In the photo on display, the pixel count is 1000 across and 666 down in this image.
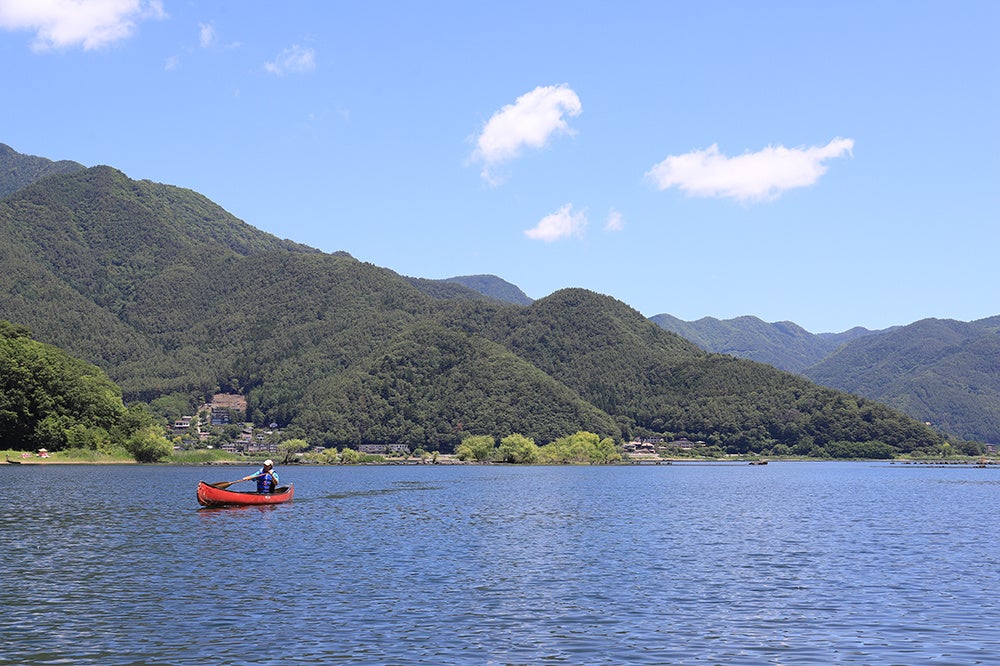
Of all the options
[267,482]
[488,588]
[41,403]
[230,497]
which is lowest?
[488,588]

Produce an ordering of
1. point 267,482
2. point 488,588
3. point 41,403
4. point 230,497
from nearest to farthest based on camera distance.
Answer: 1. point 488,588
2. point 230,497
3. point 267,482
4. point 41,403

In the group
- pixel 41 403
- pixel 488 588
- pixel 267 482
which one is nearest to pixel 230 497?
pixel 267 482

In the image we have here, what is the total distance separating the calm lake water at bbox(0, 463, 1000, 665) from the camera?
100 feet

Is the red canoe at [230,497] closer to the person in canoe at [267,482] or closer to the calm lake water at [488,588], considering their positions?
the person in canoe at [267,482]

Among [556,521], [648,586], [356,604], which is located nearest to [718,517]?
[556,521]

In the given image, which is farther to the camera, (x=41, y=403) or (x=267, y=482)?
(x=41, y=403)

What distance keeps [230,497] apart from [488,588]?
53436mm

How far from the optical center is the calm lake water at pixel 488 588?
3056cm

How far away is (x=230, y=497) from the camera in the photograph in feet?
296

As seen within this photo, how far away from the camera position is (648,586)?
4391 centimetres

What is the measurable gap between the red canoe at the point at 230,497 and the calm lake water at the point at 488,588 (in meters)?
2.21

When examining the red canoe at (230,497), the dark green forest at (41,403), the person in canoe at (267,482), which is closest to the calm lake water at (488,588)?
the red canoe at (230,497)

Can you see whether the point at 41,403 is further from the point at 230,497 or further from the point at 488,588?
the point at 488,588

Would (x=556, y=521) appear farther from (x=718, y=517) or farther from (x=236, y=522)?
(x=236, y=522)
